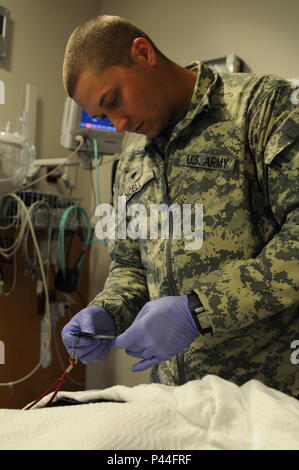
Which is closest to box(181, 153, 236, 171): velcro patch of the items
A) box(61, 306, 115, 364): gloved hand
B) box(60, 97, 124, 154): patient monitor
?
box(61, 306, 115, 364): gloved hand

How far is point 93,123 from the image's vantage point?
7.07 feet

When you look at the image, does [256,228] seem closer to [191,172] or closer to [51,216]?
[191,172]

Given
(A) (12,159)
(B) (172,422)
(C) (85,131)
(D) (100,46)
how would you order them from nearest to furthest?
1. (B) (172,422)
2. (D) (100,46)
3. (A) (12,159)
4. (C) (85,131)

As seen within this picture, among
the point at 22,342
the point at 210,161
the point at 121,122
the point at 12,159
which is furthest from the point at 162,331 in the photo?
the point at 22,342

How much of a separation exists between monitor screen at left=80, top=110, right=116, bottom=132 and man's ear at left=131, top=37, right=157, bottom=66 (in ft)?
3.42

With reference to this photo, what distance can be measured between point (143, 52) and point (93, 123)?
1084 mm

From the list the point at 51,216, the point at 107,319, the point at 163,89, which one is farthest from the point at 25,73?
the point at 107,319

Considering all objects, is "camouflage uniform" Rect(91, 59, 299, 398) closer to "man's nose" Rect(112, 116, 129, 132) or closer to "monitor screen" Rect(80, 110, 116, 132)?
"man's nose" Rect(112, 116, 129, 132)

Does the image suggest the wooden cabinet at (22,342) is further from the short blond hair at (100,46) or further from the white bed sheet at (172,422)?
the white bed sheet at (172,422)

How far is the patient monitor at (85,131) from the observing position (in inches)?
83.4

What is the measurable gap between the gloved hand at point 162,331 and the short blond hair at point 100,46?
57 cm

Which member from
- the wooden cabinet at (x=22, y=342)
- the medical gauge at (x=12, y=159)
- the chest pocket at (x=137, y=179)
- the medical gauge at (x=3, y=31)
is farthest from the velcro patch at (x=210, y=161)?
the medical gauge at (x=3, y=31)

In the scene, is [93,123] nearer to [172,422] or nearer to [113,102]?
[113,102]

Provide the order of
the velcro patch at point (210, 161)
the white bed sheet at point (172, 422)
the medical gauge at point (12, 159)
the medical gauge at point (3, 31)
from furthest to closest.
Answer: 1. the medical gauge at point (3, 31)
2. the medical gauge at point (12, 159)
3. the velcro patch at point (210, 161)
4. the white bed sheet at point (172, 422)
